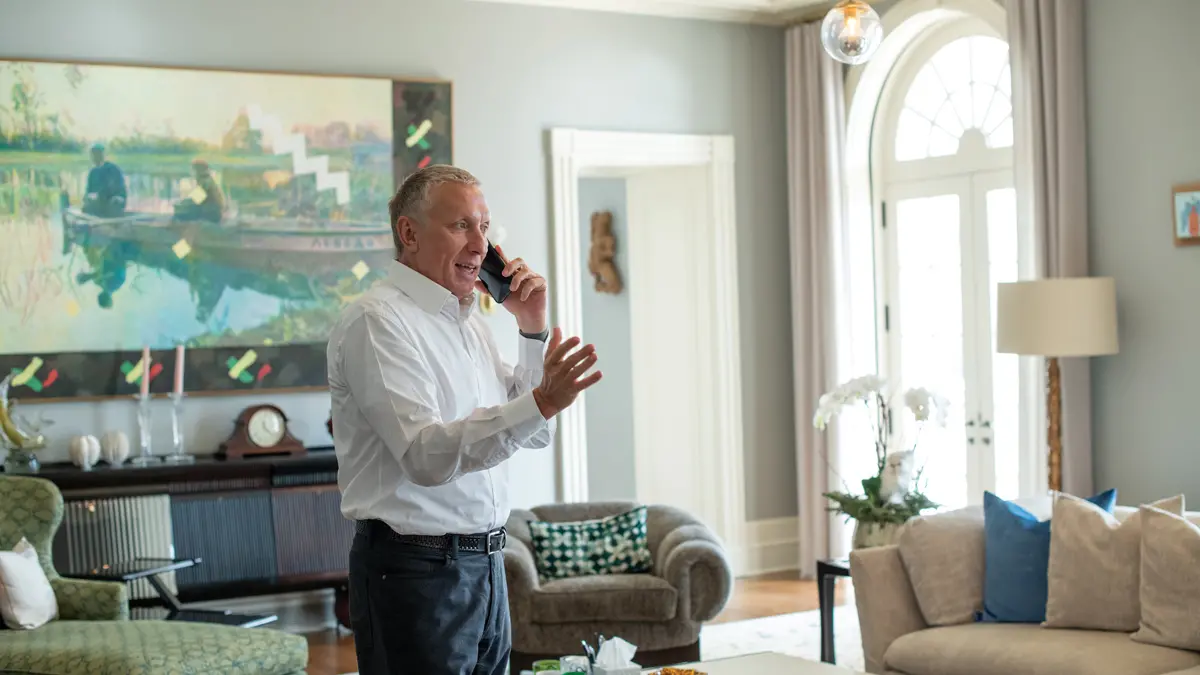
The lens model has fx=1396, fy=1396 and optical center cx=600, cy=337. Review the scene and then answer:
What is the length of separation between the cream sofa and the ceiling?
3556mm

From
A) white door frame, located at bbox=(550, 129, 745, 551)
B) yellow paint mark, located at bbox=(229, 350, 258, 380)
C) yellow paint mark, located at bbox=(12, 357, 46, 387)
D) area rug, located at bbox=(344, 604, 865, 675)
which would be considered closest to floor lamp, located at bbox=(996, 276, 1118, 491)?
area rug, located at bbox=(344, 604, 865, 675)

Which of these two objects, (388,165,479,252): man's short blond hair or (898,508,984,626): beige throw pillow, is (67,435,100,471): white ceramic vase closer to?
(898,508,984,626): beige throw pillow

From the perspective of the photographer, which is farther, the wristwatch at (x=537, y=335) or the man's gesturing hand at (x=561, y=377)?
the wristwatch at (x=537, y=335)

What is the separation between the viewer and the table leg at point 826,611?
499 centimetres

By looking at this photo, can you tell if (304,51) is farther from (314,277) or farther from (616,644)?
(616,644)

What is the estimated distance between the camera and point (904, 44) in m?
7.11

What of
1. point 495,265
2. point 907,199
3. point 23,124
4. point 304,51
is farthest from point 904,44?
point 495,265

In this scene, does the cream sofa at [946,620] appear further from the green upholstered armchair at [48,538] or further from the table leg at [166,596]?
the table leg at [166,596]

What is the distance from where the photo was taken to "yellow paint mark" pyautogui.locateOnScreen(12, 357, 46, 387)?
19.4 feet

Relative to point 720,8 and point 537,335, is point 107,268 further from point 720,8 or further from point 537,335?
point 537,335

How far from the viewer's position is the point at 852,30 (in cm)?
404

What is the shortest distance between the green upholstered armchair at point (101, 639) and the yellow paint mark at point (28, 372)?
1106 mm

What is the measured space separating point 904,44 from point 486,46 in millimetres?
2123

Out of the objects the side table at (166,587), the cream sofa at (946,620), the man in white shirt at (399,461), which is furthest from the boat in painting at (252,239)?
the man in white shirt at (399,461)
